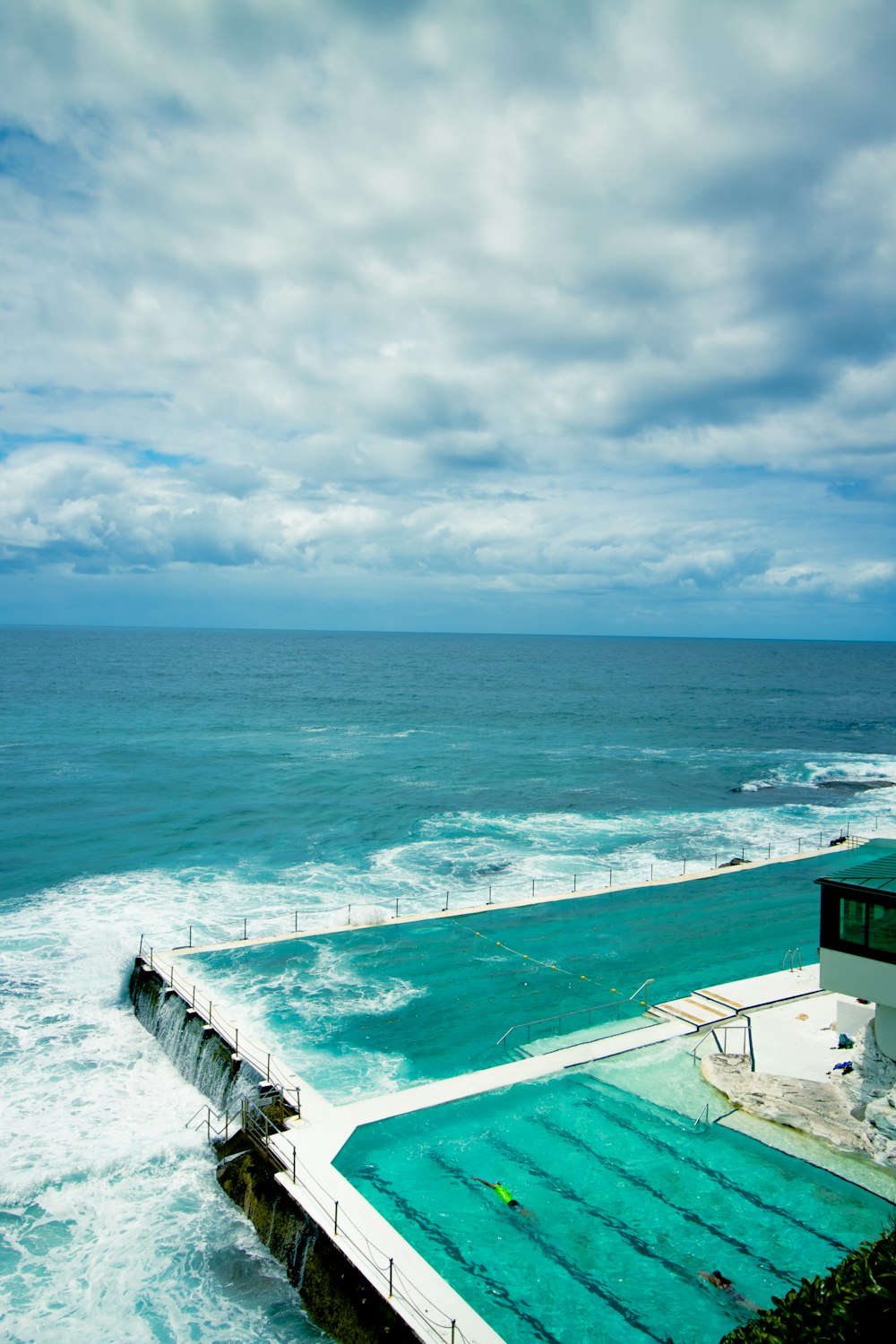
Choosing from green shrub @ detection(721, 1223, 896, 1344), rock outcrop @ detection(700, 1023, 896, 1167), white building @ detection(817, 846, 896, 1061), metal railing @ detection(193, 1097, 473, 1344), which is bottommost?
metal railing @ detection(193, 1097, 473, 1344)

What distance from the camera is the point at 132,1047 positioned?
2908cm

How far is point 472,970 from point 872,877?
16.4 metres

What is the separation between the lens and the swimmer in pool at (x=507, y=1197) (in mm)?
19188

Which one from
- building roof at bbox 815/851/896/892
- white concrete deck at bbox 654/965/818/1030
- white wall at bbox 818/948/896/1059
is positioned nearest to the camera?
white wall at bbox 818/948/896/1059

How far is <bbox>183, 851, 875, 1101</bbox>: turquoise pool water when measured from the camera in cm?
2727

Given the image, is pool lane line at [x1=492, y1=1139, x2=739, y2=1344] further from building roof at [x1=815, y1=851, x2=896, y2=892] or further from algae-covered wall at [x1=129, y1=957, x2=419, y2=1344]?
building roof at [x1=815, y1=851, x2=896, y2=892]

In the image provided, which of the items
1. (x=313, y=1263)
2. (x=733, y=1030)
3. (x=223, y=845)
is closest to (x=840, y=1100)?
(x=733, y=1030)

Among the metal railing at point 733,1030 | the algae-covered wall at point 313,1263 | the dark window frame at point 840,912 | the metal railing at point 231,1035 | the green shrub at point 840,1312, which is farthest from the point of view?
the metal railing at point 733,1030

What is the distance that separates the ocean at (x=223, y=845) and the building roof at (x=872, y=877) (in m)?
16.5

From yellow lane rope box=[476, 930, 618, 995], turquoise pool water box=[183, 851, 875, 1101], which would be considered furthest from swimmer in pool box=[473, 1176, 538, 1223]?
yellow lane rope box=[476, 930, 618, 995]

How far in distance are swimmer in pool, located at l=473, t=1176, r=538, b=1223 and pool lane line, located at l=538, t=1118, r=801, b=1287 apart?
2.46 meters

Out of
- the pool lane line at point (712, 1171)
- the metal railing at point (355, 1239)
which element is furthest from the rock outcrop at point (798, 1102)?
the metal railing at point (355, 1239)

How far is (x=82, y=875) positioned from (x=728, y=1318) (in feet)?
126

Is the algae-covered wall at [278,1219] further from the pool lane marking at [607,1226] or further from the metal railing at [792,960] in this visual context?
the metal railing at [792,960]
